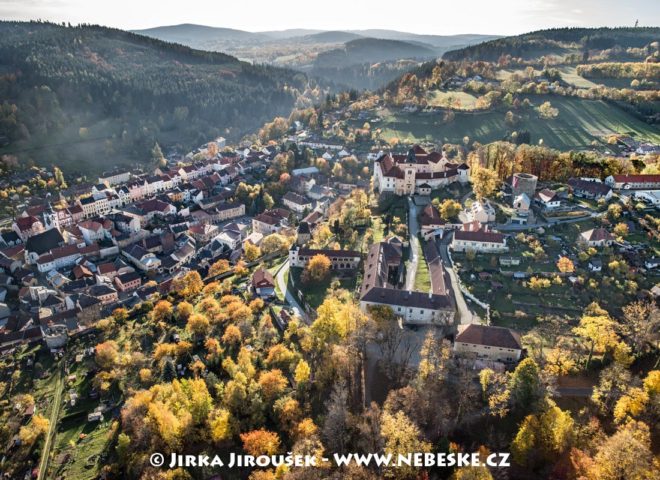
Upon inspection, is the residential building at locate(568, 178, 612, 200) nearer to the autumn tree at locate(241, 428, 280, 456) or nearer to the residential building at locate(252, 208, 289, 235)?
the residential building at locate(252, 208, 289, 235)

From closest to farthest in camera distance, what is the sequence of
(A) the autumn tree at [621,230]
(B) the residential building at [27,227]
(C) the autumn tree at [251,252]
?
(A) the autumn tree at [621,230]
(C) the autumn tree at [251,252]
(B) the residential building at [27,227]

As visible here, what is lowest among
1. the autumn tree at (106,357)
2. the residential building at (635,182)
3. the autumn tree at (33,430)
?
the autumn tree at (33,430)

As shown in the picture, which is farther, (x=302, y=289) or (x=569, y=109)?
(x=569, y=109)

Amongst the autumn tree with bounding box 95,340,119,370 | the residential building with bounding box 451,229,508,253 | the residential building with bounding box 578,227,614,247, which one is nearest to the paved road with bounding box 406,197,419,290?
the residential building with bounding box 451,229,508,253

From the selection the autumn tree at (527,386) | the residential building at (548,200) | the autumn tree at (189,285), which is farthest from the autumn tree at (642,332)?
the autumn tree at (189,285)

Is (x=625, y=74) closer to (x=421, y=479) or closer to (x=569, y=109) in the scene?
(x=569, y=109)

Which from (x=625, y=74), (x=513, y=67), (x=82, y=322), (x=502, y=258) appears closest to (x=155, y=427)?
(x=82, y=322)

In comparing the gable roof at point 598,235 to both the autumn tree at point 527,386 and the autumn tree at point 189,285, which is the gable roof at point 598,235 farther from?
the autumn tree at point 189,285

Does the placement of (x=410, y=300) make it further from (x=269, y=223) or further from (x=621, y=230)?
(x=269, y=223)
